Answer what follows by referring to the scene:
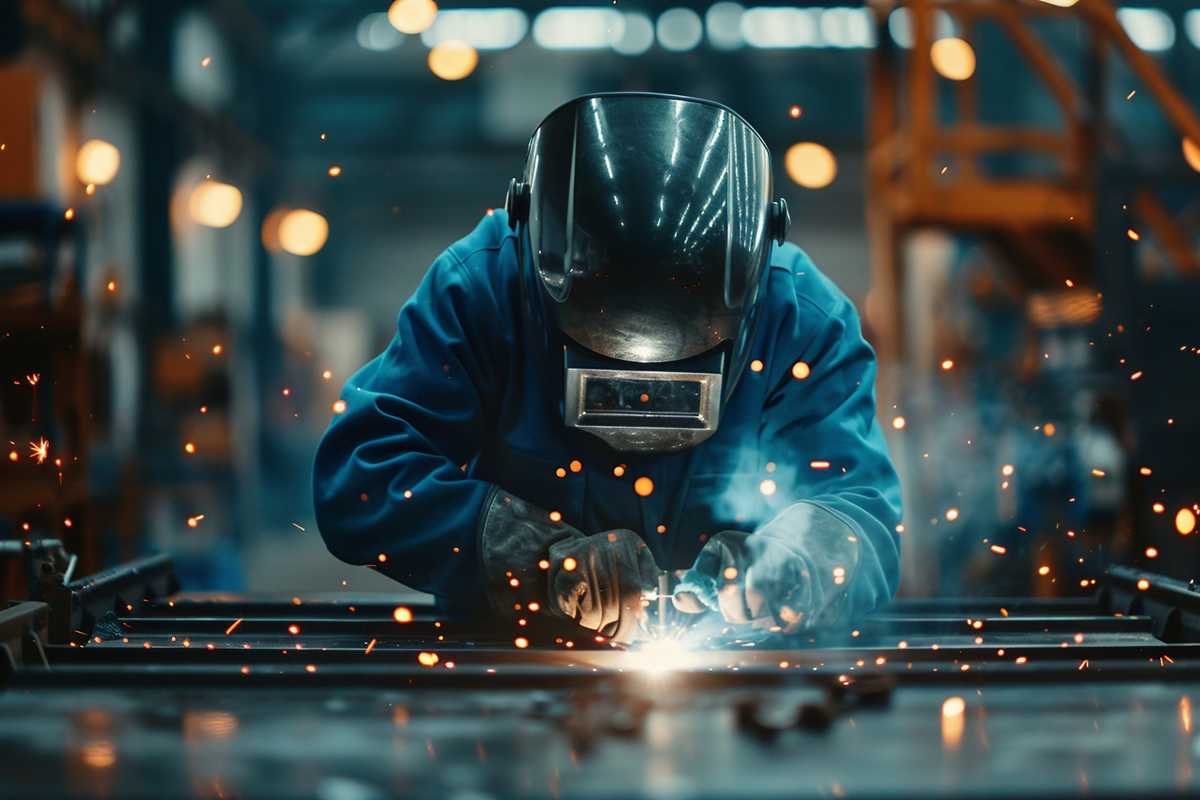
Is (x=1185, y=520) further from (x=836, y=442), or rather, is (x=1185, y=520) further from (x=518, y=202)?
(x=518, y=202)

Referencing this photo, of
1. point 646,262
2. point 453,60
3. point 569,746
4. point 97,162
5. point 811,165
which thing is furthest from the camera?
point 453,60

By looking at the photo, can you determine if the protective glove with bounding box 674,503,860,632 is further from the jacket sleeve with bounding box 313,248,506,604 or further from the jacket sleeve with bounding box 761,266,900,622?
the jacket sleeve with bounding box 313,248,506,604

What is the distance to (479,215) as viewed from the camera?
33.9 ft

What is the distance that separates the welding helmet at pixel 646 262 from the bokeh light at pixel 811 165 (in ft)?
24.9

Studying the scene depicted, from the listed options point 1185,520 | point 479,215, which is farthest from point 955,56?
point 479,215

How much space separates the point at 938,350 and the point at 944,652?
5.75 meters

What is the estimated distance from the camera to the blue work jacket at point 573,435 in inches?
51.4

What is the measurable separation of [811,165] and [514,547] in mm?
8454

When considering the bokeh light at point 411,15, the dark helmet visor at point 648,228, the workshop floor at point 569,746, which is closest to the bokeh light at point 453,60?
the bokeh light at point 411,15

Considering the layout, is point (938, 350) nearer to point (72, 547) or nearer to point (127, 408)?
point (127, 408)

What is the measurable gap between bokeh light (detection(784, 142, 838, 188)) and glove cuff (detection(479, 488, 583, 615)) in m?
7.65

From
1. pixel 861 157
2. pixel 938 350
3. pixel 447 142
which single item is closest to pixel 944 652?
pixel 938 350

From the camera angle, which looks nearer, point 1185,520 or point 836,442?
point 836,442

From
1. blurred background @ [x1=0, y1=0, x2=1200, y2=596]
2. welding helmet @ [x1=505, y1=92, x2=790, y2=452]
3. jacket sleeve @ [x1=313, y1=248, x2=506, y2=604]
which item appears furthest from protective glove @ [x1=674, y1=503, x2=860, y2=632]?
blurred background @ [x1=0, y1=0, x2=1200, y2=596]
